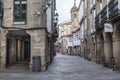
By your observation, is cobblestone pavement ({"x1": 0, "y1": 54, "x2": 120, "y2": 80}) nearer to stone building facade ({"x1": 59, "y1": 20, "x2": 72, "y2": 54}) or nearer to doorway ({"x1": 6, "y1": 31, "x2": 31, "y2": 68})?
doorway ({"x1": 6, "y1": 31, "x2": 31, "y2": 68})

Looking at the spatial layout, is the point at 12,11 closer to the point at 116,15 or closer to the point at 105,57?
the point at 116,15

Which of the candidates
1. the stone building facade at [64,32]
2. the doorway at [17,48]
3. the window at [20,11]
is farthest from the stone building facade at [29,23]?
the stone building facade at [64,32]

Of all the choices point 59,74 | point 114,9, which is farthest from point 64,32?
point 59,74

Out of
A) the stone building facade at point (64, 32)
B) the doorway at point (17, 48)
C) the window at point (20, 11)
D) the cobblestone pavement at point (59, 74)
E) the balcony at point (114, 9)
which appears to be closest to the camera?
the cobblestone pavement at point (59, 74)

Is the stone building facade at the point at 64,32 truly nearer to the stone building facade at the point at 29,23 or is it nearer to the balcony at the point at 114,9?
the balcony at the point at 114,9

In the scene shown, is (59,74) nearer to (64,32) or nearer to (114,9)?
(114,9)

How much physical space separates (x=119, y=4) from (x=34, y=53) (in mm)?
7284

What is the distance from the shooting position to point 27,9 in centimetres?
2316

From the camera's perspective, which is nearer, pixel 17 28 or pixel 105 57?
pixel 17 28

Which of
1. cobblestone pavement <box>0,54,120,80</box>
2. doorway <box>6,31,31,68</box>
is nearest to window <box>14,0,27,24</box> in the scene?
doorway <box>6,31,31,68</box>

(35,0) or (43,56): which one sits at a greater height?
(35,0)

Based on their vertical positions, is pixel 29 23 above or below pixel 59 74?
above

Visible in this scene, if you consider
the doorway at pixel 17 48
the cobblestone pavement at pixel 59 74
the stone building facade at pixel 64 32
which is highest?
the stone building facade at pixel 64 32

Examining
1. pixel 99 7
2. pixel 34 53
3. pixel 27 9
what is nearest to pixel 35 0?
pixel 27 9
